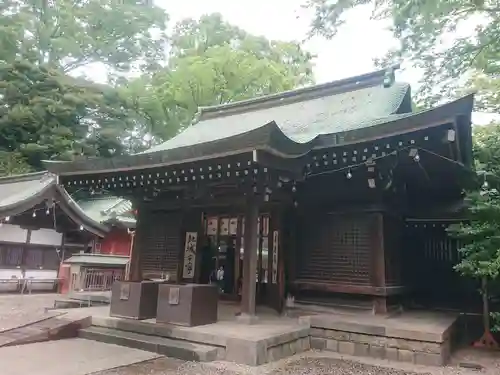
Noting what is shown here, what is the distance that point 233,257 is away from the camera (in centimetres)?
865

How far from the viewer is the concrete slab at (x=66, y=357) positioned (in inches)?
185

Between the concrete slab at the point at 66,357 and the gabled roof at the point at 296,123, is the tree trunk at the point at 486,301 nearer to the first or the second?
the gabled roof at the point at 296,123

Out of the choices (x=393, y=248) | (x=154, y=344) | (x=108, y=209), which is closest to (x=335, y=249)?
(x=393, y=248)

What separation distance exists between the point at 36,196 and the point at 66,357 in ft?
30.3

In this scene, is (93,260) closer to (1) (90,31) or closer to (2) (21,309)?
(2) (21,309)

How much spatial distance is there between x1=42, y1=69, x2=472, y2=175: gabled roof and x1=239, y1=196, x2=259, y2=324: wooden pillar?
1308 millimetres

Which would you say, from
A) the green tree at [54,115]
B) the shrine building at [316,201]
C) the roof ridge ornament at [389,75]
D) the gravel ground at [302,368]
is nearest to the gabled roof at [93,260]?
the shrine building at [316,201]

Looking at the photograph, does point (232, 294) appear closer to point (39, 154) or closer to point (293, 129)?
point (293, 129)

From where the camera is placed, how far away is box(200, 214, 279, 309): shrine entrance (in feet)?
25.6

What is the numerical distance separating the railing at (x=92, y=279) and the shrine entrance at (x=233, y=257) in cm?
588

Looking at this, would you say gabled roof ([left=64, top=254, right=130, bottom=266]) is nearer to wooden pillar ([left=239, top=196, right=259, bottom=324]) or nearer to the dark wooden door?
the dark wooden door

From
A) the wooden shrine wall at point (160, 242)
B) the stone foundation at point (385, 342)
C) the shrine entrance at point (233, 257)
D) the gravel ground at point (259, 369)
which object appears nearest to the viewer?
the gravel ground at point (259, 369)

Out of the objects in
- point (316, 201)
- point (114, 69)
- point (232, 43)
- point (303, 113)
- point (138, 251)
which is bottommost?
point (138, 251)

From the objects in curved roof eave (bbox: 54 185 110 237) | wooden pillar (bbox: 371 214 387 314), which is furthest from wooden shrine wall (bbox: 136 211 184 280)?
curved roof eave (bbox: 54 185 110 237)
